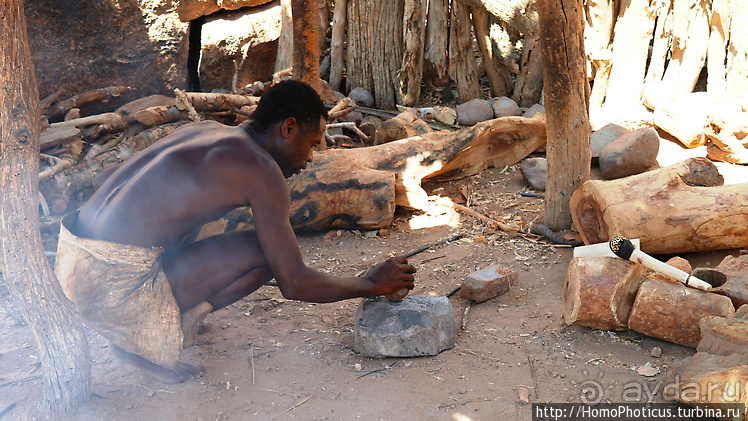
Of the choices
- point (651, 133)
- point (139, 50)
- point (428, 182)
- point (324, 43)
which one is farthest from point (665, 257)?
point (324, 43)

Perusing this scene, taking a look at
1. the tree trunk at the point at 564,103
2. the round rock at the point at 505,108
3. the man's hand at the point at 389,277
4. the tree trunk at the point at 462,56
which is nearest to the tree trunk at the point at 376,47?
the tree trunk at the point at 462,56

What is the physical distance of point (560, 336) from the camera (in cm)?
298

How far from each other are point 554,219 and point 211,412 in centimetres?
283

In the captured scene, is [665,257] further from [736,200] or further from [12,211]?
[12,211]

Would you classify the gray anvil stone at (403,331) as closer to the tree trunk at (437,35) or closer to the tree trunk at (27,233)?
the tree trunk at (27,233)

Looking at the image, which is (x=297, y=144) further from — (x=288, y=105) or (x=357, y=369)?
(x=357, y=369)

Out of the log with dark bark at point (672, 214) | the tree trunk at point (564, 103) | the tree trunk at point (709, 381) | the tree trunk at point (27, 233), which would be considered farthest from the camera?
the tree trunk at point (564, 103)

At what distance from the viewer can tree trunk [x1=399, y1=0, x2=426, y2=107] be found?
7.64 m

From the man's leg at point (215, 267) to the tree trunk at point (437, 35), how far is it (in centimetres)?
567

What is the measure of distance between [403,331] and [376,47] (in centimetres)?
589

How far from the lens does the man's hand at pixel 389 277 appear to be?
9.00ft

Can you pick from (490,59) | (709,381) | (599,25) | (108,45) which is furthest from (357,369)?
(490,59)

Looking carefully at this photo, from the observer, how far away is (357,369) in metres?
2.78

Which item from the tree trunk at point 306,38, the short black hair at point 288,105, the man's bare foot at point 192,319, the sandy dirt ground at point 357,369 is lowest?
the sandy dirt ground at point 357,369
